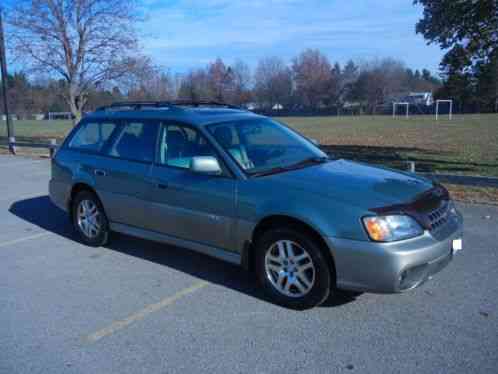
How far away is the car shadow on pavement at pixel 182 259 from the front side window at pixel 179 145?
116 cm

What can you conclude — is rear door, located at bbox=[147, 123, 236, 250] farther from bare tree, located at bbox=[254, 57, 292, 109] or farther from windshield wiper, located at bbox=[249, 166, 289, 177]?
bare tree, located at bbox=[254, 57, 292, 109]

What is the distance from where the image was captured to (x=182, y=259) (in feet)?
17.9

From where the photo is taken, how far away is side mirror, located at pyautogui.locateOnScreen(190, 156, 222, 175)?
4.32 m

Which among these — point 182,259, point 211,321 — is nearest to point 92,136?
point 182,259

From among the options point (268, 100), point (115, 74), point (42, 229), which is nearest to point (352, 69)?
point (268, 100)

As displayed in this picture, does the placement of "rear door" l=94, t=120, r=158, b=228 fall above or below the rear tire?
above

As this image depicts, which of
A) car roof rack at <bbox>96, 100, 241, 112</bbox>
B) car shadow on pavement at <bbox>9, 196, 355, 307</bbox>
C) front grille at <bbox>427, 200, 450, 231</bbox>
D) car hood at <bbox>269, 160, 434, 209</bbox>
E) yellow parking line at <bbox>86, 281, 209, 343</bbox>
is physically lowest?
yellow parking line at <bbox>86, 281, 209, 343</bbox>

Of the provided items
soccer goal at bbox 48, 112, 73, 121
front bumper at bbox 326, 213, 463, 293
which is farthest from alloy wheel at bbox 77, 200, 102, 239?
Result: soccer goal at bbox 48, 112, 73, 121

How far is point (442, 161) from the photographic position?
13633mm

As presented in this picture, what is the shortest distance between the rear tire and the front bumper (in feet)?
10.5

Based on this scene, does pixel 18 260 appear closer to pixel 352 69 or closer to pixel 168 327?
pixel 168 327

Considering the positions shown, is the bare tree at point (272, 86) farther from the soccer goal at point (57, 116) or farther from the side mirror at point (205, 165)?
the side mirror at point (205, 165)

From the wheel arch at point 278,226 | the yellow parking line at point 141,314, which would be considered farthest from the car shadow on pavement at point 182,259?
the wheel arch at point 278,226

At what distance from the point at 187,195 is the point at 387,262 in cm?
205
